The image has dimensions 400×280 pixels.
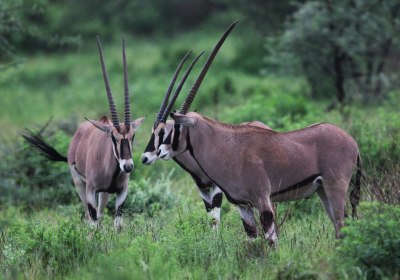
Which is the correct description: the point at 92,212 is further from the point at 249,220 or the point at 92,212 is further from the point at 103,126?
the point at 249,220

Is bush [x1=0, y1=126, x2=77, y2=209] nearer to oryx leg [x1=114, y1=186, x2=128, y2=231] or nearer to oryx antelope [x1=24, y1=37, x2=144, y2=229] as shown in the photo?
oryx antelope [x1=24, y1=37, x2=144, y2=229]

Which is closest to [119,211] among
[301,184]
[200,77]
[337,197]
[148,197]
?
[148,197]

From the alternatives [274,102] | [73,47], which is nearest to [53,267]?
[274,102]

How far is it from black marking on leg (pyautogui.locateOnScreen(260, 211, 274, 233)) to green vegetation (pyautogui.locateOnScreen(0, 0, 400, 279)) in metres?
0.24

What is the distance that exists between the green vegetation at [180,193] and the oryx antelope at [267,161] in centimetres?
31

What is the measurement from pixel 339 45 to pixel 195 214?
10501 mm

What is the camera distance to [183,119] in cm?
751

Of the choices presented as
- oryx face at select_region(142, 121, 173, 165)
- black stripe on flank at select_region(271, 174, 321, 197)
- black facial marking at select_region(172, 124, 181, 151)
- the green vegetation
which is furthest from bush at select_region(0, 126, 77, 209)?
black stripe on flank at select_region(271, 174, 321, 197)

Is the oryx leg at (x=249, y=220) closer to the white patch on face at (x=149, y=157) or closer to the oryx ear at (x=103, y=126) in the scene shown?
the white patch on face at (x=149, y=157)

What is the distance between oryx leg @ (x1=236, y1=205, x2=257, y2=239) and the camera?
293 inches

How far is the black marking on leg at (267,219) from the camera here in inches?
283

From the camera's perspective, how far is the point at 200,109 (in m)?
19.6

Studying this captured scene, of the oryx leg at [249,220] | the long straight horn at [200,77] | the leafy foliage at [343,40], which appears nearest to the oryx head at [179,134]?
the long straight horn at [200,77]

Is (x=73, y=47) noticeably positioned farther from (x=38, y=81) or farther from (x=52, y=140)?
(x=52, y=140)
